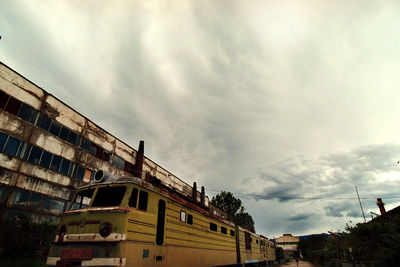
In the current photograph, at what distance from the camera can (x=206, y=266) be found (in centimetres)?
1016

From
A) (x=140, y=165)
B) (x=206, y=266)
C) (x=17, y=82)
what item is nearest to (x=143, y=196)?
(x=206, y=266)

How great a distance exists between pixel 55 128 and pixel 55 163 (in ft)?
9.77

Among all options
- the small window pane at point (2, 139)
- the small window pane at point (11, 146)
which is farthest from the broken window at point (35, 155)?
the small window pane at point (2, 139)

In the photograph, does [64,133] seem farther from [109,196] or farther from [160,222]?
[160,222]

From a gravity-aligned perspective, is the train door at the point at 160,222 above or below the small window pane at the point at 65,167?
below

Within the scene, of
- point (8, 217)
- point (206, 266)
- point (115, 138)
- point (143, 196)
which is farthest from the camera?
point (115, 138)

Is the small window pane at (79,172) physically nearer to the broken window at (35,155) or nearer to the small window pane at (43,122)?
the broken window at (35,155)

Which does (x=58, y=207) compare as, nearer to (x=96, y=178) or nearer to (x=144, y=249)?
(x=96, y=178)

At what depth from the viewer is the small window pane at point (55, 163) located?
1744cm

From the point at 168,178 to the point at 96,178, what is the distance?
27.0 metres

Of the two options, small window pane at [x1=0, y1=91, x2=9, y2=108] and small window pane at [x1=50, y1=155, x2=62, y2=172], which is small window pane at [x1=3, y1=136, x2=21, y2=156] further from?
small window pane at [x1=50, y1=155, x2=62, y2=172]

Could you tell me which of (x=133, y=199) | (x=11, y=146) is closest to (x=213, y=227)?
(x=133, y=199)

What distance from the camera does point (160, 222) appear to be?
767 centimetres

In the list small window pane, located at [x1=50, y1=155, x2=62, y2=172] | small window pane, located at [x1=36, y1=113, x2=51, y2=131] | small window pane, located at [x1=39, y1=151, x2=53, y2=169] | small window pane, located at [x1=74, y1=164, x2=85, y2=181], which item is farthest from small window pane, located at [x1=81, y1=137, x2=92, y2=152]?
small window pane, located at [x1=36, y1=113, x2=51, y2=131]
